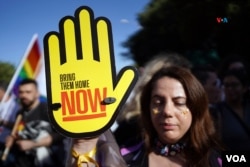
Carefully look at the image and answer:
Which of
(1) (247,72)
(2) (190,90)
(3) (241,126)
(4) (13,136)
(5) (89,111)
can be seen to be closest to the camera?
(5) (89,111)

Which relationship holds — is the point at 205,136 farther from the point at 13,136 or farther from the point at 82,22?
the point at 13,136

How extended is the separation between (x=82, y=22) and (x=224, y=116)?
108cm

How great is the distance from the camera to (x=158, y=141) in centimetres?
108

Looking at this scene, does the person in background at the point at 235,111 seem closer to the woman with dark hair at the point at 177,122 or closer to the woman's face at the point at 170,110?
the woman with dark hair at the point at 177,122

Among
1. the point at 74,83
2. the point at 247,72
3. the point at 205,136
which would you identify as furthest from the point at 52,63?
the point at 247,72

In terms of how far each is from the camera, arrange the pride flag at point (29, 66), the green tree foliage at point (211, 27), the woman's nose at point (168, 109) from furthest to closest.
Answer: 1. the pride flag at point (29, 66)
2. the green tree foliage at point (211, 27)
3. the woman's nose at point (168, 109)

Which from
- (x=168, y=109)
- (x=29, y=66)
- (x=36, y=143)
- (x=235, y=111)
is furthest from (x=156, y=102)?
(x=29, y=66)

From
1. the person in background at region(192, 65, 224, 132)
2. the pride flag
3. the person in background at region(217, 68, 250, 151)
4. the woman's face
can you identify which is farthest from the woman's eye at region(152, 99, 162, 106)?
the pride flag

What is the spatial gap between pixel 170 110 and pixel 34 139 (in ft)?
4.05

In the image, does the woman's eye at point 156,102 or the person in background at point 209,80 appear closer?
the woman's eye at point 156,102

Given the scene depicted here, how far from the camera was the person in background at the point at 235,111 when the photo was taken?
161 cm

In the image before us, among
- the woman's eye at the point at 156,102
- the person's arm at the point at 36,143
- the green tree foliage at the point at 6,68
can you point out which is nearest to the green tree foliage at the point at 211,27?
the woman's eye at the point at 156,102

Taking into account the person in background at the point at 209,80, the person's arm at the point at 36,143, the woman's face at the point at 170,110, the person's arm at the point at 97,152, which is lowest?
the person's arm at the point at 36,143

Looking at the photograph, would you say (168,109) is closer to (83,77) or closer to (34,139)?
(83,77)
